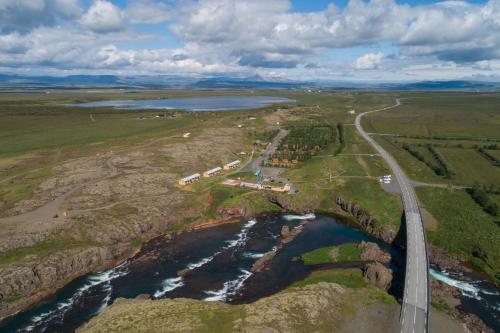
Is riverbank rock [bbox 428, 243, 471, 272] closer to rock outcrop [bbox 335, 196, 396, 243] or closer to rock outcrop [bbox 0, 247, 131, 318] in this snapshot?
rock outcrop [bbox 335, 196, 396, 243]

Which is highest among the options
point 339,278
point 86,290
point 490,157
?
point 490,157

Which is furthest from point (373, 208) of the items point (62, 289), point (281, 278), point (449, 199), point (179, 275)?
point (62, 289)

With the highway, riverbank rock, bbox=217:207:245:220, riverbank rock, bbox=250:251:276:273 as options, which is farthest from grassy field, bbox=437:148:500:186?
riverbank rock, bbox=250:251:276:273

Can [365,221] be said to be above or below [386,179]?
below

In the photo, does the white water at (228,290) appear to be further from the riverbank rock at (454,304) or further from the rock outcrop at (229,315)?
the riverbank rock at (454,304)

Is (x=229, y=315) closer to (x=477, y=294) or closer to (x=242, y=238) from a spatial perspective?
(x=242, y=238)

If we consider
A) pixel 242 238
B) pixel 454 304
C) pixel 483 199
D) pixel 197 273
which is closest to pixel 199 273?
pixel 197 273

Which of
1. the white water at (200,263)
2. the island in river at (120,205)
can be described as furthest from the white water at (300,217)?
the white water at (200,263)
